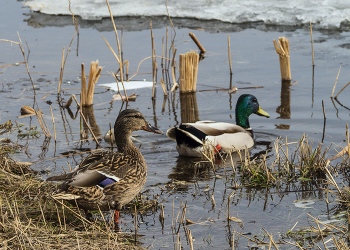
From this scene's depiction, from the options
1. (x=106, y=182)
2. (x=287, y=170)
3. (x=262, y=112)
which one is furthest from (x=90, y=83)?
(x=106, y=182)

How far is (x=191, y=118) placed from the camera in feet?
24.8

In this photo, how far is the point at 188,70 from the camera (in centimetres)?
840

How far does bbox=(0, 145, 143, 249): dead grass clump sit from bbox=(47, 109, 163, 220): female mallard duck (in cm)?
13

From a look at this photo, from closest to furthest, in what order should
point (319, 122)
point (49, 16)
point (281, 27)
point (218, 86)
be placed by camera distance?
point (319, 122), point (218, 86), point (281, 27), point (49, 16)

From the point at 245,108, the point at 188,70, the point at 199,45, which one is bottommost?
the point at 245,108

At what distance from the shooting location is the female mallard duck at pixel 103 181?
12.4ft

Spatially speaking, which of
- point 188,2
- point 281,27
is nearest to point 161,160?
point 281,27

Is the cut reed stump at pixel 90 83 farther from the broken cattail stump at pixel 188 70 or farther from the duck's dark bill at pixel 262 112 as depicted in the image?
the duck's dark bill at pixel 262 112

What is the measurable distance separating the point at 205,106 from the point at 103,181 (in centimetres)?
441

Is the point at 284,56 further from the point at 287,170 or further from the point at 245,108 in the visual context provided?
the point at 287,170

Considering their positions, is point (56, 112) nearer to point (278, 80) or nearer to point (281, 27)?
point (278, 80)

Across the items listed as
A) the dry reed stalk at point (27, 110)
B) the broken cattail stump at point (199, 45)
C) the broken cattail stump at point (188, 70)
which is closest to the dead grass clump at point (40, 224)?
the dry reed stalk at point (27, 110)

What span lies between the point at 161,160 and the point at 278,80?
3.84 meters

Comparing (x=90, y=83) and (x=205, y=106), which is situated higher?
(x=90, y=83)
